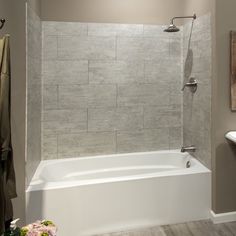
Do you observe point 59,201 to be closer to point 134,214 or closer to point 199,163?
point 134,214

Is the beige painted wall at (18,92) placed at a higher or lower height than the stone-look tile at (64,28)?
lower

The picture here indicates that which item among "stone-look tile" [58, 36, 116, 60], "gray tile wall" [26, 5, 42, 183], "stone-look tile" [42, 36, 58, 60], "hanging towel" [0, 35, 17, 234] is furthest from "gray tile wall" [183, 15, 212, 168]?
"hanging towel" [0, 35, 17, 234]

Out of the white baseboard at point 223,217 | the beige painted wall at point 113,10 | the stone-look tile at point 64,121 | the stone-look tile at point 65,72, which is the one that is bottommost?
the white baseboard at point 223,217

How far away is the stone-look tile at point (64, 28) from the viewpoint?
3.10 m

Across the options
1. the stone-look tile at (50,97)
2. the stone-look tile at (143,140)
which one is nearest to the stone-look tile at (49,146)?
the stone-look tile at (50,97)

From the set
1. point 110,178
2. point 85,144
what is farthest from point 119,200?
point 85,144

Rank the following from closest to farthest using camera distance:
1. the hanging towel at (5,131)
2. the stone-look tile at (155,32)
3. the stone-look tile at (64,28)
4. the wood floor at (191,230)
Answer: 1. the hanging towel at (5,131)
2. the wood floor at (191,230)
3. the stone-look tile at (64,28)
4. the stone-look tile at (155,32)

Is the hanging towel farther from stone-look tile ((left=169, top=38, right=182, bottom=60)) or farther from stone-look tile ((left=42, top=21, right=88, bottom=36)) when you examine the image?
stone-look tile ((left=169, top=38, right=182, bottom=60))

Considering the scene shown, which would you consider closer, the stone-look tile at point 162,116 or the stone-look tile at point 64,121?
the stone-look tile at point 64,121

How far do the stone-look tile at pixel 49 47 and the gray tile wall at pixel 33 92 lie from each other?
9cm

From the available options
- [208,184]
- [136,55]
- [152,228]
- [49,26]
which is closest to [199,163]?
[208,184]

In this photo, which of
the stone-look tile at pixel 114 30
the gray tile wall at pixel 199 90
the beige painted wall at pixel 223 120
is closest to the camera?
the beige painted wall at pixel 223 120

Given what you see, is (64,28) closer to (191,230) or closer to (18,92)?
(18,92)

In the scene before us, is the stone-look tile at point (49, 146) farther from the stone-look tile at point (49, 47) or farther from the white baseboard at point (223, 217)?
the white baseboard at point (223, 217)
